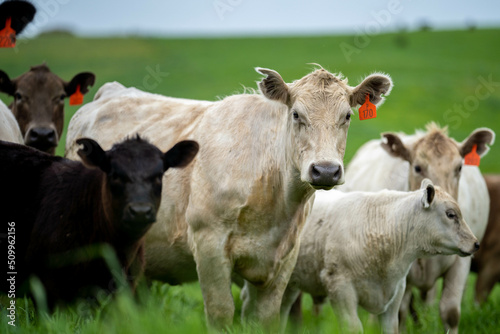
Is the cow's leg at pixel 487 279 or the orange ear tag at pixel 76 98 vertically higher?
the orange ear tag at pixel 76 98

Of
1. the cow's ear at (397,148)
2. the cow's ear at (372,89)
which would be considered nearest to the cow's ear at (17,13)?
the cow's ear at (372,89)

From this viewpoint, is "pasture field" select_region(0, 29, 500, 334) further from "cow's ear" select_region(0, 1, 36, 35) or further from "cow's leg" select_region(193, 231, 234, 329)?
"cow's leg" select_region(193, 231, 234, 329)

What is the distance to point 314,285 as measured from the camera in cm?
720

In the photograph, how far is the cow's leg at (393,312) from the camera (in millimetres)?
6781

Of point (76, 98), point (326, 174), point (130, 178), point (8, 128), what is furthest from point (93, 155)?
A: point (76, 98)

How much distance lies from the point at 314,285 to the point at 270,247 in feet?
6.14

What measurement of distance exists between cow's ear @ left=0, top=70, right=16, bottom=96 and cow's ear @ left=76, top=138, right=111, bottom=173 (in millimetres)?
3612

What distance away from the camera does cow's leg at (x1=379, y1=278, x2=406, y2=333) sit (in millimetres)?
6781

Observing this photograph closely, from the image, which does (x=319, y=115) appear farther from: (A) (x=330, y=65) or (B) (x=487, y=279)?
(A) (x=330, y=65)

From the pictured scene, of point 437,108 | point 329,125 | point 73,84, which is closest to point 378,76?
point 329,125

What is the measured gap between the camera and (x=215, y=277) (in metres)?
5.49

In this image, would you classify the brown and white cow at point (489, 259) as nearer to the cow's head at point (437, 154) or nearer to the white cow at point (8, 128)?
the cow's head at point (437, 154)

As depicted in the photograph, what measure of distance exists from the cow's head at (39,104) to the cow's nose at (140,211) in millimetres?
3276

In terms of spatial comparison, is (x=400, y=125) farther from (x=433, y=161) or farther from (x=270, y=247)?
(x=270, y=247)
